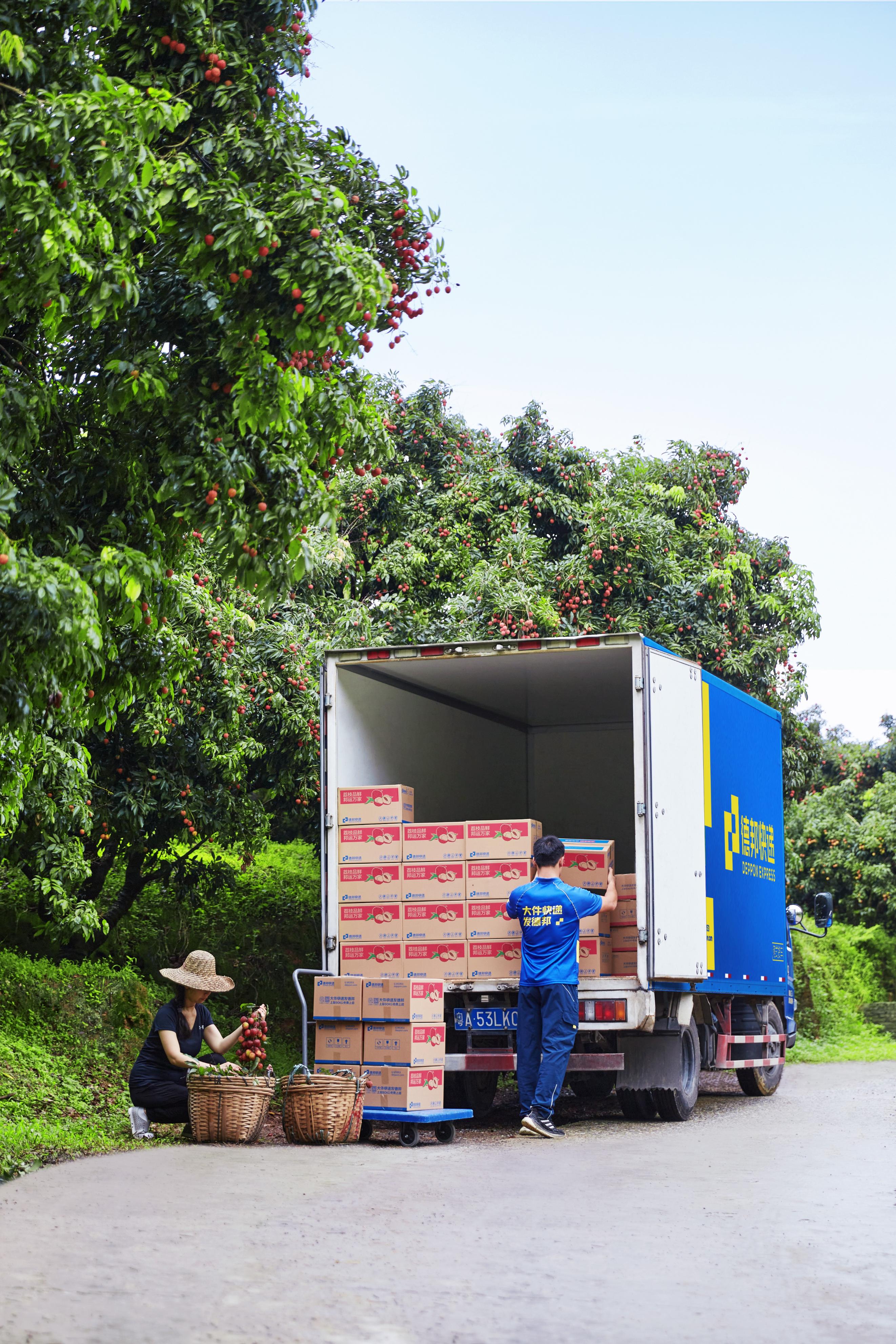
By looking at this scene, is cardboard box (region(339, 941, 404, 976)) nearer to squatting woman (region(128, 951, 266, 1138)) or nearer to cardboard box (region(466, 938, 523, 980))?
cardboard box (region(466, 938, 523, 980))

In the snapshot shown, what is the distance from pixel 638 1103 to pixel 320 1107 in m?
2.71

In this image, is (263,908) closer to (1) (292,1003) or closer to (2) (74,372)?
(1) (292,1003)

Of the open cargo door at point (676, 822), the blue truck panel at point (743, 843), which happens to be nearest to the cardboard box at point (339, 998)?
the open cargo door at point (676, 822)

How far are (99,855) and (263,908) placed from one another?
2900 millimetres

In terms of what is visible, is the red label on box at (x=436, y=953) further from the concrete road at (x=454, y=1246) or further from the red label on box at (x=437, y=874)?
the concrete road at (x=454, y=1246)

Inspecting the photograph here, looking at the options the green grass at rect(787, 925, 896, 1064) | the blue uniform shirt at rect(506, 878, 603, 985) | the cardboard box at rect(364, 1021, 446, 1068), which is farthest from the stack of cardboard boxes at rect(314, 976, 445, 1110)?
the green grass at rect(787, 925, 896, 1064)

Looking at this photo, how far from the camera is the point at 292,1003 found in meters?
14.9

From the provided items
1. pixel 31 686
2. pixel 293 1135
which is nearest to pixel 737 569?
pixel 293 1135

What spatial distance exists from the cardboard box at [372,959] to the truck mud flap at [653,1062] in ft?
5.31

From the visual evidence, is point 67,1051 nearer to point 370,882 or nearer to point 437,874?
point 370,882

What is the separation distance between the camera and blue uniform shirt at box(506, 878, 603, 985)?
983 cm

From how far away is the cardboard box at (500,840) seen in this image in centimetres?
1041

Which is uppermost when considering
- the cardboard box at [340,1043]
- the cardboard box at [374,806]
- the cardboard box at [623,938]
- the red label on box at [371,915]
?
the cardboard box at [374,806]

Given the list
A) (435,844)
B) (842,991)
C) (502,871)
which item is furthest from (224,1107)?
(842,991)
